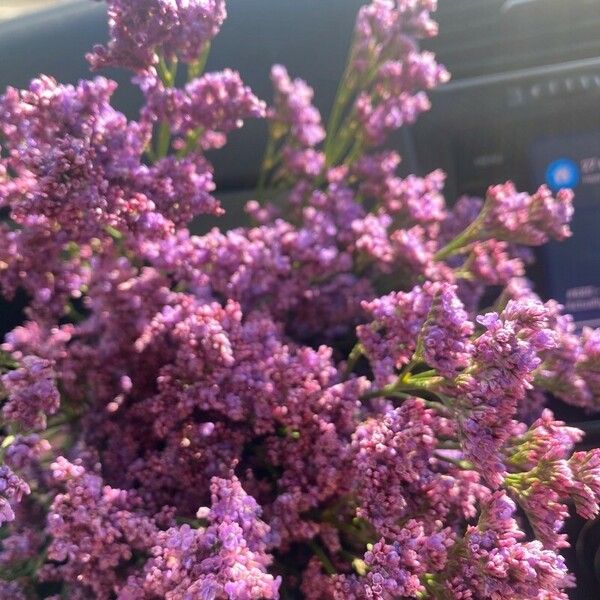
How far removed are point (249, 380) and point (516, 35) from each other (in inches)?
25.2

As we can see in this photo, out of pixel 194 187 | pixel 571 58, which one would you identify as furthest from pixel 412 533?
pixel 571 58

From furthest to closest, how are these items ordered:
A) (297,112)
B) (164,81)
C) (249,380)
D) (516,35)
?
1. (516,35)
2. (297,112)
3. (164,81)
4. (249,380)

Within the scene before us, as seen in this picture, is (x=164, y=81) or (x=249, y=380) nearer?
(x=249, y=380)

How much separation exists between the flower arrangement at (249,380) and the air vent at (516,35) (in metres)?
0.18

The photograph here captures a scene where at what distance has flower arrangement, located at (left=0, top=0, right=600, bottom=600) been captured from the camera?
0.56m

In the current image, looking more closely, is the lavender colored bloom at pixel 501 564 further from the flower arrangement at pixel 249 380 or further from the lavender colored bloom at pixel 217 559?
the lavender colored bloom at pixel 217 559

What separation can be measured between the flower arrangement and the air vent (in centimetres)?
18

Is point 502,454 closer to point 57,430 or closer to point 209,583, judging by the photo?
point 209,583

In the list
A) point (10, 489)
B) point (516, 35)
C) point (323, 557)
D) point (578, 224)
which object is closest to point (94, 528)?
point (10, 489)

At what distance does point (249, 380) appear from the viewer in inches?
25.5

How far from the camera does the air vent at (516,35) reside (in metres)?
1.00

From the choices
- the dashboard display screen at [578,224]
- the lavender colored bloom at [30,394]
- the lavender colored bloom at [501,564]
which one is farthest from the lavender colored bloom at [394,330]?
the dashboard display screen at [578,224]

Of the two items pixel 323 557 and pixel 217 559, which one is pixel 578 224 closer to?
pixel 323 557

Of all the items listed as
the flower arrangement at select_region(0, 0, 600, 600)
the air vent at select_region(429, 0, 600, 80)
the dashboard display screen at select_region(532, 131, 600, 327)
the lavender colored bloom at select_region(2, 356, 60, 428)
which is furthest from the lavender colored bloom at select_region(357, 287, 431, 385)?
the air vent at select_region(429, 0, 600, 80)
